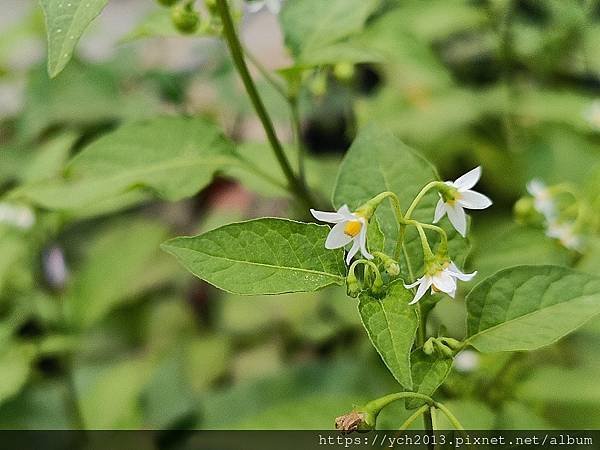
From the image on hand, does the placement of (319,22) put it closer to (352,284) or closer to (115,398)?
(352,284)

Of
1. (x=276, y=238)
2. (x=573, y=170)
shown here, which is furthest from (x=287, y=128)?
(x=276, y=238)

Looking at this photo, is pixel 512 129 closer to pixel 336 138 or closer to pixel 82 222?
pixel 336 138

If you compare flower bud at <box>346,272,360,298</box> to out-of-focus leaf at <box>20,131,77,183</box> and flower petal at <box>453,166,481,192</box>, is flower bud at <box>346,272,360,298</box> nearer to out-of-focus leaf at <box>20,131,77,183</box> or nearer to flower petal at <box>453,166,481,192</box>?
flower petal at <box>453,166,481,192</box>

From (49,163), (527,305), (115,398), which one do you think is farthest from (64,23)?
(115,398)

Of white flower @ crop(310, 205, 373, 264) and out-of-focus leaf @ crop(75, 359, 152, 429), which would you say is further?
Result: out-of-focus leaf @ crop(75, 359, 152, 429)

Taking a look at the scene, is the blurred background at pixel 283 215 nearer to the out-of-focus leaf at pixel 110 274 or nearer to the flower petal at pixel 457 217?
the out-of-focus leaf at pixel 110 274

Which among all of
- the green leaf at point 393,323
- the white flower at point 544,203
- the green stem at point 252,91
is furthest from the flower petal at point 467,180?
the white flower at point 544,203

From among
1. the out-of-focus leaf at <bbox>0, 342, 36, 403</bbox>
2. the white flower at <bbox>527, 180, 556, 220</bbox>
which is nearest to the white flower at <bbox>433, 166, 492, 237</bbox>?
the white flower at <bbox>527, 180, 556, 220</bbox>
